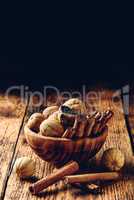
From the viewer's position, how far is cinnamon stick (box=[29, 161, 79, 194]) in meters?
1.50

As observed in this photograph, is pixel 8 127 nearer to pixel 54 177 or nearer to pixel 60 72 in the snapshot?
pixel 54 177

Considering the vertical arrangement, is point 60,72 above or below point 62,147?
above

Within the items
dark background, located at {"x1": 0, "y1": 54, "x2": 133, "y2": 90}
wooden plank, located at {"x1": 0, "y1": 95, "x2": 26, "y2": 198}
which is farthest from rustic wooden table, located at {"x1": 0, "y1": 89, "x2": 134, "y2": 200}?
dark background, located at {"x1": 0, "y1": 54, "x2": 133, "y2": 90}

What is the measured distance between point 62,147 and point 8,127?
47 centimetres

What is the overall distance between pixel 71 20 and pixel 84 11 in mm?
86

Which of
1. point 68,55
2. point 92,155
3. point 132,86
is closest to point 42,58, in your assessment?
point 68,55

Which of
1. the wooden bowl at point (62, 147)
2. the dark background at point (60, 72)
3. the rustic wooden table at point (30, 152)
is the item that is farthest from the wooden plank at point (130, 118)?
the wooden bowl at point (62, 147)

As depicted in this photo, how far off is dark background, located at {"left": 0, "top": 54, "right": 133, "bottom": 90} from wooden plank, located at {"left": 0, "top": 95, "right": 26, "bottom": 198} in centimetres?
33

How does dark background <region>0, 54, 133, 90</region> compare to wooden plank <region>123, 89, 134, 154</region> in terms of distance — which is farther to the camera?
dark background <region>0, 54, 133, 90</region>

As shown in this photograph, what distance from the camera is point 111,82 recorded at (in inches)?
110

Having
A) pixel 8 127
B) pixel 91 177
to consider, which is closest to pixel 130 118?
pixel 8 127

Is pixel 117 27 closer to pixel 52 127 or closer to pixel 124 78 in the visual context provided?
pixel 124 78

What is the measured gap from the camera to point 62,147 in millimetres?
1562

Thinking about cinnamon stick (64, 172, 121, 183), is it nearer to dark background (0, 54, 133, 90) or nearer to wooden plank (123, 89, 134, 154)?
wooden plank (123, 89, 134, 154)
